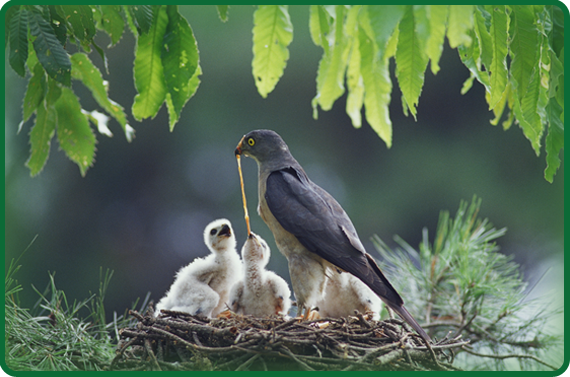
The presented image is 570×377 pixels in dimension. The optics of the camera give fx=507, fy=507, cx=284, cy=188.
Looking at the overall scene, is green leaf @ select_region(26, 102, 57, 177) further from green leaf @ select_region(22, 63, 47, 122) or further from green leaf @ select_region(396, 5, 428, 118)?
green leaf @ select_region(396, 5, 428, 118)

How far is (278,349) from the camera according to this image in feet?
5.81

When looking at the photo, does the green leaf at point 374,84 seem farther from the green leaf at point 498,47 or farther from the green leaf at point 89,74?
the green leaf at point 89,74

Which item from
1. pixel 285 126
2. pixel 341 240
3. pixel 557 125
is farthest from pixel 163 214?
pixel 557 125

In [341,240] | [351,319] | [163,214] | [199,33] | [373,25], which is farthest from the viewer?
[163,214]

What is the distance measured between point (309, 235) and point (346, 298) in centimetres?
39

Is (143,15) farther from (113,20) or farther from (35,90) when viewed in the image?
(35,90)

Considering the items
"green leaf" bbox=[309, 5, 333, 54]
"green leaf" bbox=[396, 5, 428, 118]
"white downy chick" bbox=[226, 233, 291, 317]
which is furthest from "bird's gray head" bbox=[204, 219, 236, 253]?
"green leaf" bbox=[396, 5, 428, 118]

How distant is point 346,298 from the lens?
2518 mm

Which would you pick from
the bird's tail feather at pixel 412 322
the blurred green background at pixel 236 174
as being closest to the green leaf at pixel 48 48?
the bird's tail feather at pixel 412 322

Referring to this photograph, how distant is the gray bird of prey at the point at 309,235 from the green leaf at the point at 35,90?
1164mm

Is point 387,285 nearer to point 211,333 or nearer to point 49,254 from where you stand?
point 211,333

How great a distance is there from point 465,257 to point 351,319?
72 centimetres

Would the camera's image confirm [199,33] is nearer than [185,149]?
Yes

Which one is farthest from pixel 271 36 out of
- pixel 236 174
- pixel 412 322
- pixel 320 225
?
pixel 236 174
